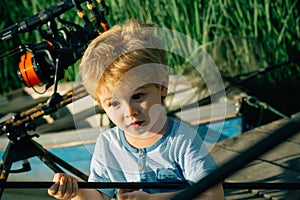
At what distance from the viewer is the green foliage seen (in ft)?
14.2

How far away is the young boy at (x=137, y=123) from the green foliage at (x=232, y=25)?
2.35 m

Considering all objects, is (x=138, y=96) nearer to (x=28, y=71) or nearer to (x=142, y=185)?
(x=142, y=185)

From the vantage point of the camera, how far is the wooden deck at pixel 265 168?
2619 millimetres

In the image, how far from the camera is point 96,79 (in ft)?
6.02

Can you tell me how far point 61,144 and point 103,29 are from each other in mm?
1003

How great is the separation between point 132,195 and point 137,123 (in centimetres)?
20

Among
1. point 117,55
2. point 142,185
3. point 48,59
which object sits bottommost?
point 142,185

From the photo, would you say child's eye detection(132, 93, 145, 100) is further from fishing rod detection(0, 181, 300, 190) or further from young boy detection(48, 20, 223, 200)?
fishing rod detection(0, 181, 300, 190)

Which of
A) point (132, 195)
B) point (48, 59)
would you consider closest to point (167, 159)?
point (132, 195)

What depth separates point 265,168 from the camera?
2.83 m

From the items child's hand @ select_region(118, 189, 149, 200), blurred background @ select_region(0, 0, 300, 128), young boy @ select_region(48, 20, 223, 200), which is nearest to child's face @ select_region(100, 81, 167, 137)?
young boy @ select_region(48, 20, 223, 200)

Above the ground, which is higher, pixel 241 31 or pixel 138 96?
pixel 138 96

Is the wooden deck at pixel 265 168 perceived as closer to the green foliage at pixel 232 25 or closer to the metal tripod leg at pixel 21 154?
the metal tripod leg at pixel 21 154

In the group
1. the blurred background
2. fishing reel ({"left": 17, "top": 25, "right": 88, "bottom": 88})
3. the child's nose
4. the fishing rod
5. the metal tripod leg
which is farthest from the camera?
the blurred background
